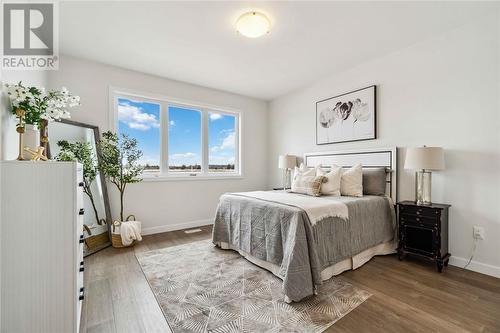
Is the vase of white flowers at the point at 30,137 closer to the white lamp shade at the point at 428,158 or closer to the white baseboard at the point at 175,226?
the white baseboard at the point at 175,226

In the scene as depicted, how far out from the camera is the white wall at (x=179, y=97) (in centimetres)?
309

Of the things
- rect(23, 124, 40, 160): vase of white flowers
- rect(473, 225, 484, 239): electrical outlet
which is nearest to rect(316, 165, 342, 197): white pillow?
rect(473, 225, 484, 239): electrical outlet

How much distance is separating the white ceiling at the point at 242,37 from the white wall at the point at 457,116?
22 centimetres

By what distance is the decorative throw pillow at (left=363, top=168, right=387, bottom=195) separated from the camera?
114 inches

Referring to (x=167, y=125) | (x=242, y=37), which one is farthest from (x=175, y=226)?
(x=242, y=37)

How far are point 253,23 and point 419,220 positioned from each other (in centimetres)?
270

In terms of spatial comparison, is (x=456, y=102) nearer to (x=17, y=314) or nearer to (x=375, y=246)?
(x=375, y=246)

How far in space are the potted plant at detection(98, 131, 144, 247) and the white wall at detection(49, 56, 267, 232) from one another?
0.27 metres

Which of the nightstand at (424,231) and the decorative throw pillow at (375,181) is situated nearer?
the nightstand at (424,231)

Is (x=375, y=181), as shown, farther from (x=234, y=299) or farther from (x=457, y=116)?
(x=234, y=299)

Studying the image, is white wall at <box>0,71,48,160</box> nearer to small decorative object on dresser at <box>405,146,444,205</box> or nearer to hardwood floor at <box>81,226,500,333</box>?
hardwood floor at <box>81,226,500,333</box>

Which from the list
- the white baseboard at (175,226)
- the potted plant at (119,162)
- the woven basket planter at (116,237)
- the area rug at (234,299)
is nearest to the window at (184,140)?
the potted plant at (119,162)

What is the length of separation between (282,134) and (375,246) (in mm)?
2759

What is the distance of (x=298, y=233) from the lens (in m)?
1.84
